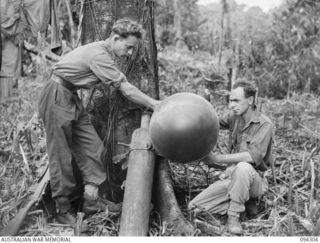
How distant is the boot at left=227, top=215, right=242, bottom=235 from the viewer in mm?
4348

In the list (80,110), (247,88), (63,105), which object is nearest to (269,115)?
(247,88)

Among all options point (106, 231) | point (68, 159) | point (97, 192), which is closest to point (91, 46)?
point (68, 159)

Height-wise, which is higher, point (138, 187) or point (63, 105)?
point (63, 105)

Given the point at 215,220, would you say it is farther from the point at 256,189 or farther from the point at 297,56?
the point at 297,56

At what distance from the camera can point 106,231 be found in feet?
14.3

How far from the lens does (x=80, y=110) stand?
4586 mm

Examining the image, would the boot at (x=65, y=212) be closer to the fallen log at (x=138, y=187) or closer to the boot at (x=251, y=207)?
the fallen log at (x=138, y=187)

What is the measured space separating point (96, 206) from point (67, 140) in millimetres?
716

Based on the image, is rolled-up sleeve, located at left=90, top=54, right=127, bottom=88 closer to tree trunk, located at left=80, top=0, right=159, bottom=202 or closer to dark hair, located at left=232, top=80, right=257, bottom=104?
tree trunk, located at left=80, top=0, right=159, bottom=202

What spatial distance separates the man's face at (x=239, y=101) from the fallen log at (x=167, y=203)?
0.89m

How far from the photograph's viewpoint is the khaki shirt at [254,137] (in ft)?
14.9

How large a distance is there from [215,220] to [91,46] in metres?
2.06

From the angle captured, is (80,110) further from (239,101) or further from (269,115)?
(269,115)

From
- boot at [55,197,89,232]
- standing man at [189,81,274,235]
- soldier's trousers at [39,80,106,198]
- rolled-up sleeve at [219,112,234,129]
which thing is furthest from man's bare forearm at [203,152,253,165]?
boot at [55,197,89,232]
